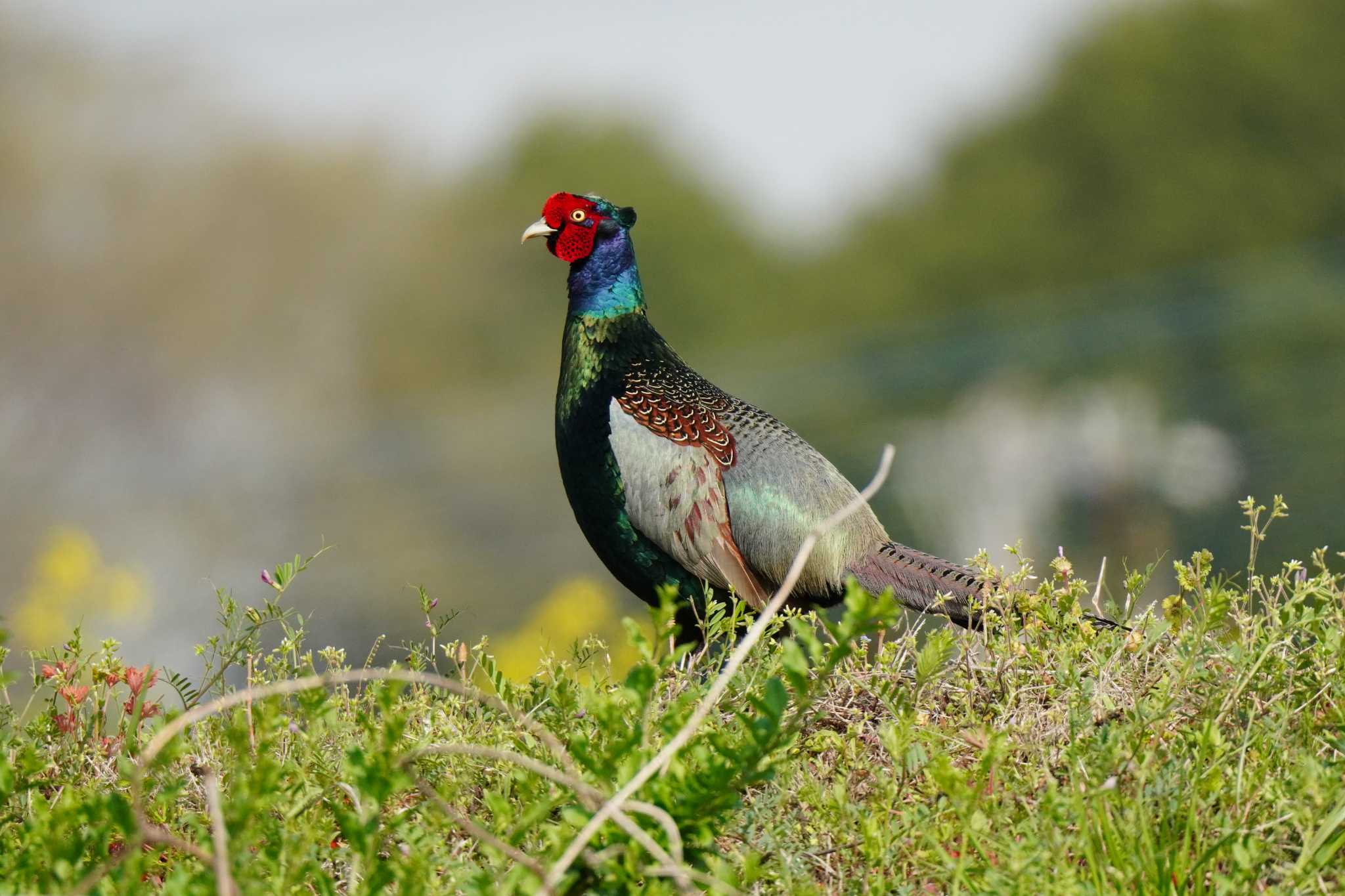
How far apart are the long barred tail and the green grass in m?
0.96

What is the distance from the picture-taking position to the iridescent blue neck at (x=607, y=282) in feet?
18.0

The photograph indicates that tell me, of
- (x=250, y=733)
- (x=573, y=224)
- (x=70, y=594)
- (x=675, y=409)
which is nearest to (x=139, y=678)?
(x=250, y=733)

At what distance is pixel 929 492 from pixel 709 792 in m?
7.03

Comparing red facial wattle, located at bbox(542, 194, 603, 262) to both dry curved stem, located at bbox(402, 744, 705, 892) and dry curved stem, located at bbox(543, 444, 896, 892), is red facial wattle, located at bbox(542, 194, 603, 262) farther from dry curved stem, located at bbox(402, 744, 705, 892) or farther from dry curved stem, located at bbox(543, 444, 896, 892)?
dry curved stem, located at bbox(402, 744, 705, 892)

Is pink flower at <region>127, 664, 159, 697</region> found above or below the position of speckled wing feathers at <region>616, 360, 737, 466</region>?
below

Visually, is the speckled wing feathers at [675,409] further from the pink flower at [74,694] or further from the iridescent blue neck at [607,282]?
the pink flower at [74,694]

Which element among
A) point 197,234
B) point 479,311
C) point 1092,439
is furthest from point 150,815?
point 479,311

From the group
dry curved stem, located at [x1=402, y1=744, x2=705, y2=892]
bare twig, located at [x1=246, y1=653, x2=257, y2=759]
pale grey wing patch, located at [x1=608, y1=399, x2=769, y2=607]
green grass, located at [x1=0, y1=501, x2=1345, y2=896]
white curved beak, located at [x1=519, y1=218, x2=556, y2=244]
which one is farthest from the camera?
white curved beak, located at [x1=519, y1=218, x2=556, y2=244]

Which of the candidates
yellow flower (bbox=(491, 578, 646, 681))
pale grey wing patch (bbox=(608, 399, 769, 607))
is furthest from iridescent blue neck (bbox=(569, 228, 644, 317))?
yellow flower (bbox=(491, 578, 646, 681))

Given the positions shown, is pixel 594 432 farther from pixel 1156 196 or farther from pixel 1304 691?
pixel 1156 196

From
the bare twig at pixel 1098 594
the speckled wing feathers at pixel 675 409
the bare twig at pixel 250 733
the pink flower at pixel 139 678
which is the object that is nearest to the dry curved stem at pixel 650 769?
the bare twig at pixel 250 733

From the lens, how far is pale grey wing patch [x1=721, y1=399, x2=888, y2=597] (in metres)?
5.24

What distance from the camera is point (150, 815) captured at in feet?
10.8

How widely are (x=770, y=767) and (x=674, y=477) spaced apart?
2728mm
